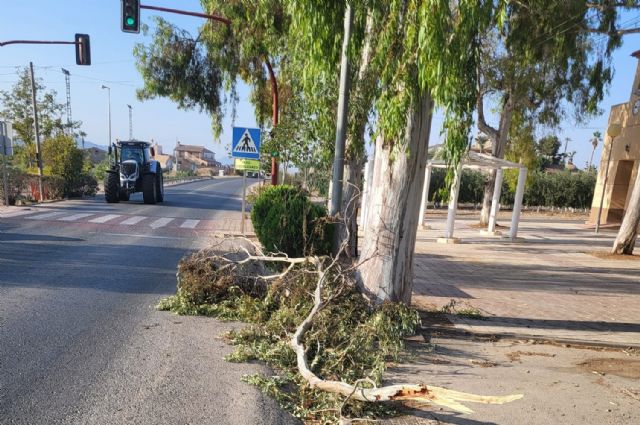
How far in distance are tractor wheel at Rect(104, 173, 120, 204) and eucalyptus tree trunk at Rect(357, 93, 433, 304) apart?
1760 centimetres

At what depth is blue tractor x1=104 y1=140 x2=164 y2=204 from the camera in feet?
65.9

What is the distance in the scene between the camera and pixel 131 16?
1165 centimetres

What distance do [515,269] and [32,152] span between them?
83.6 feet

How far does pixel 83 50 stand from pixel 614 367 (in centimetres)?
1693

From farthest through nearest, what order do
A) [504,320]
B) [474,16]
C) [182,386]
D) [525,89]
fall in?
[525,89] → [504,320] → [474,16] → [182,386]

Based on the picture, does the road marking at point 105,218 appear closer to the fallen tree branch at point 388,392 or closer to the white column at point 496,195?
the fallen tree branch at point 388,392

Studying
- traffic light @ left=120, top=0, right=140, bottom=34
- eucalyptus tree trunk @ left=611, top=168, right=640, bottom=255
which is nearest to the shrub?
traffic light @ left=120, top=0, right=140, bottom=34

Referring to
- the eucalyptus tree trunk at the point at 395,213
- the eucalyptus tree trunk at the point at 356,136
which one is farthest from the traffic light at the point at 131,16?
the eucalyptus tree trunk at the point at 395,213

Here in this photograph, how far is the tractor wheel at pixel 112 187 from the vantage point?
784 inches

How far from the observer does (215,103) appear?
57.5ft

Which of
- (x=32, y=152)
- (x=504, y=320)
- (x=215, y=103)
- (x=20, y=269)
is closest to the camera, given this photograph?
(x=504, y=320)

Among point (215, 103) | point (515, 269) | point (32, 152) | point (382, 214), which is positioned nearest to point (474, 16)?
point (382, 214)

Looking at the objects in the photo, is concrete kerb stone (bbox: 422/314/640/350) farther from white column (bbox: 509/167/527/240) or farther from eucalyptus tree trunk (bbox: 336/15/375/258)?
white column (bbox: 509/167/527/240)

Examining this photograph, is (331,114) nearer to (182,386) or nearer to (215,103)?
(182,386)
